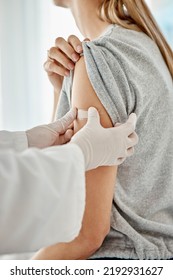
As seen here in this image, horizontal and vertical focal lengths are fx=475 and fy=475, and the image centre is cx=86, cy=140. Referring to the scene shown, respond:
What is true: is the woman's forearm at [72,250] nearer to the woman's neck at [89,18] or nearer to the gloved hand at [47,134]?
the gloved hand at [47,134]

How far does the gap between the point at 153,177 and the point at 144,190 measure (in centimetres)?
4

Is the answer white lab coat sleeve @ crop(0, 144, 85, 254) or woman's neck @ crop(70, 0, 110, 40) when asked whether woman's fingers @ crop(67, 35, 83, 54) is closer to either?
woman's neck @ crop(70, 0, 110, 40)

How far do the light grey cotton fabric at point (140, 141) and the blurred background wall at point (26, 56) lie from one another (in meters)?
1.50

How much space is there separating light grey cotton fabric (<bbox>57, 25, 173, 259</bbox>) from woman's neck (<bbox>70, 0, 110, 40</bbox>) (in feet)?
0.48

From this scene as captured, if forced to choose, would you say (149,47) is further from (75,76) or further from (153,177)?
(153,177)

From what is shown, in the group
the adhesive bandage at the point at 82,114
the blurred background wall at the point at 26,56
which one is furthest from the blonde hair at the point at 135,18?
the blurred background wall at the point at 26,56

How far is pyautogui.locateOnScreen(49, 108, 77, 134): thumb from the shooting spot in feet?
3.96

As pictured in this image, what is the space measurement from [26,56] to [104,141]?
5.75 ft

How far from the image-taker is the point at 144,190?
1.22 meters

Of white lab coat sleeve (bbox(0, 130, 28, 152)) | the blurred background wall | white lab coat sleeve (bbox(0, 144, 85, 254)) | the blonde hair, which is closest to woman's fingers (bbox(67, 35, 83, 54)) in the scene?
the blonde hair

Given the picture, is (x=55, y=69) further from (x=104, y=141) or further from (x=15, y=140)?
(x=104, y=141)

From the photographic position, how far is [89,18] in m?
1.43

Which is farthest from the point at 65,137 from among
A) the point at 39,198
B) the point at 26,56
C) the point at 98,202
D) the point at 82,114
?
the point at 26,56

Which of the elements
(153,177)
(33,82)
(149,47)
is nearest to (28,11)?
(33,82)
